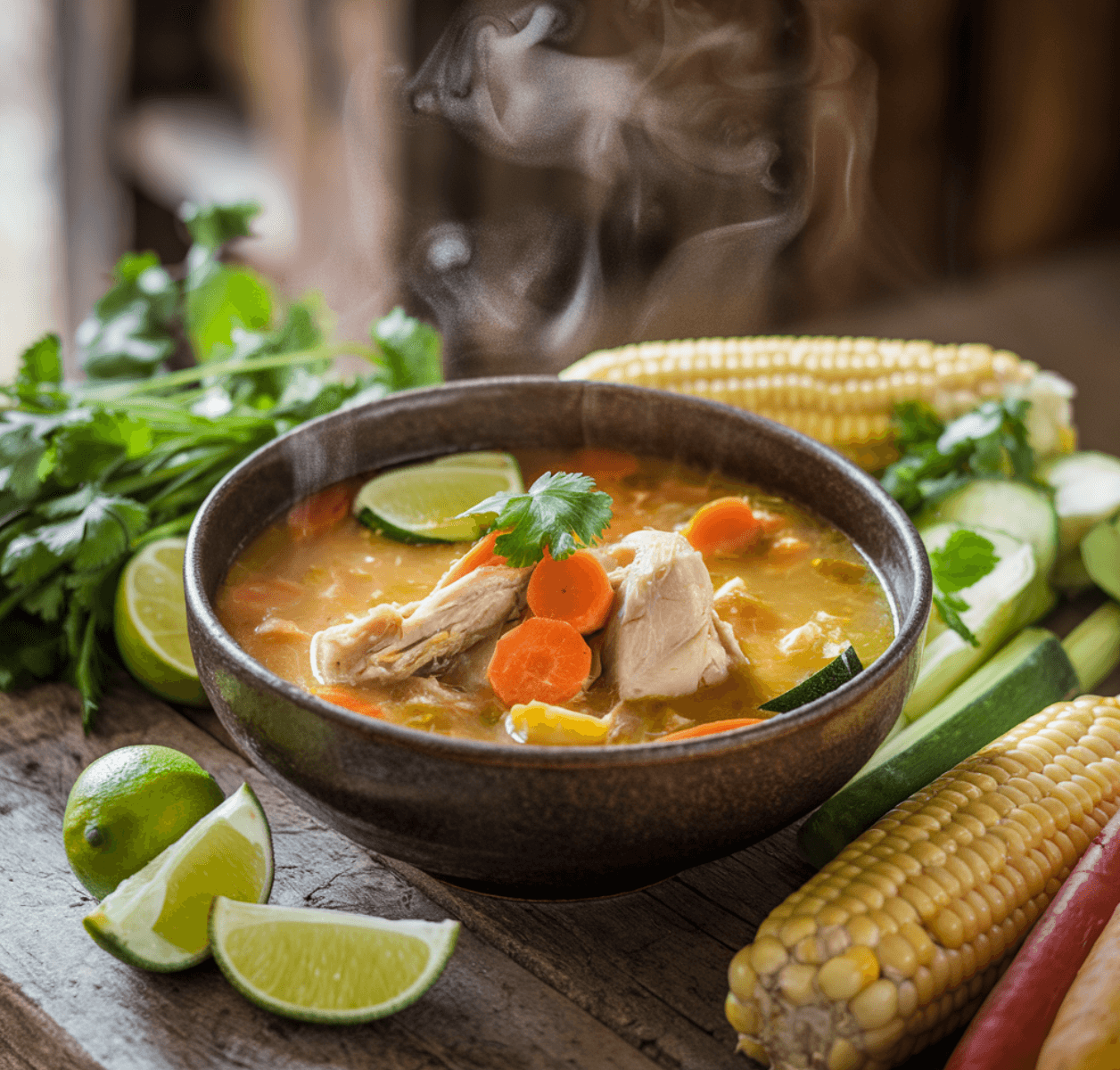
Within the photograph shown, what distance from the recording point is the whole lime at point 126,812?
6.00 feet

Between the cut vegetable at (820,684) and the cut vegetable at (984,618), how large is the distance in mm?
592

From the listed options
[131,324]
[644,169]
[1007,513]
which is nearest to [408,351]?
[131,324]

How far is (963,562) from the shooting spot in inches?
101

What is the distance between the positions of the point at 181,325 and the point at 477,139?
2.16m

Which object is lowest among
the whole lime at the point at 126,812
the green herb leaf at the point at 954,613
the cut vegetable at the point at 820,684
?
the whole lime at the point at 126,812

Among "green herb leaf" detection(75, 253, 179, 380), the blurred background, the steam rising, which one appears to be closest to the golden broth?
"green herb leaf" detection(75, 253, 179, 380)

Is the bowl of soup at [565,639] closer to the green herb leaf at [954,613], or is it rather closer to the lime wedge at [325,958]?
the lime wedge at [325,958]

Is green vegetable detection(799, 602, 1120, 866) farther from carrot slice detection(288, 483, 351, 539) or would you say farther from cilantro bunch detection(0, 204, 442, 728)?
cilantro bunch detection(0, 204, 442, 728)

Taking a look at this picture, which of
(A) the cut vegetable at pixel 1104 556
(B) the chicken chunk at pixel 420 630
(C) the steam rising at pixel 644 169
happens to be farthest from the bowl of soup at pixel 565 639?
(C) the steam rising at pixel 644 169

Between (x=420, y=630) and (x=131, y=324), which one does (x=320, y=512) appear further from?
(x=131, y=324)

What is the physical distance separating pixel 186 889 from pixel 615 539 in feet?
3.39

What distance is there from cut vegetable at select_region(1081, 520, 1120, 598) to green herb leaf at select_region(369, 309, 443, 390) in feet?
5.34

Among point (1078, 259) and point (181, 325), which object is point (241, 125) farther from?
→ point (1078, 259)

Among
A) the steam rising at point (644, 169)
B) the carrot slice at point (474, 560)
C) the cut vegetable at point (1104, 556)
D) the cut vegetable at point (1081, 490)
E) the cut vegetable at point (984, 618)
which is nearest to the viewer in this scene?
the carrot slice at point (474, 560)
